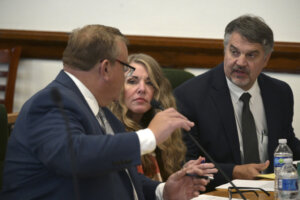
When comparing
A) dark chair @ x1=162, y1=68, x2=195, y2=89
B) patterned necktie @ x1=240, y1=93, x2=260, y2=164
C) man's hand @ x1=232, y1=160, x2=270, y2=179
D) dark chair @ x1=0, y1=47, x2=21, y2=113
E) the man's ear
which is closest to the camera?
the man's ear

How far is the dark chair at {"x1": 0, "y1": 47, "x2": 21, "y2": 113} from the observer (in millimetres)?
4188

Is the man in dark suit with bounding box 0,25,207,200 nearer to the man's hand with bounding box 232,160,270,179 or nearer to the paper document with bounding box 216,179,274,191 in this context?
the paper document with bounding box 216,179,274,191

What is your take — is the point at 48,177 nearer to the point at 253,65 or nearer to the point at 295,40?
the point at 253,65

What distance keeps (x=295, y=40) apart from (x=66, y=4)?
1844 millimetres

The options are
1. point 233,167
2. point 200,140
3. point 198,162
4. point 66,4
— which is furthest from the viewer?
point 66,4

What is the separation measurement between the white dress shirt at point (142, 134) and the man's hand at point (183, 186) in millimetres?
81

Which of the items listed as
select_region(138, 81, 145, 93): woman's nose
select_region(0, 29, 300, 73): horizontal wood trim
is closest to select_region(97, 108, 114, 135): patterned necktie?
select_region(138, 81, 145, 93): woman's nose

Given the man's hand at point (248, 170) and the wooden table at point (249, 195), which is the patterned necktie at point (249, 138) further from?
the wooden table at point (249, 195)

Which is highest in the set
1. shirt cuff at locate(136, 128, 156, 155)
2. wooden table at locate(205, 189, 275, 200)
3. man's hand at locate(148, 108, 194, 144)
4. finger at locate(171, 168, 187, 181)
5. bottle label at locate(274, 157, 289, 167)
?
man's hand at locate(148, 108, 194, 144)

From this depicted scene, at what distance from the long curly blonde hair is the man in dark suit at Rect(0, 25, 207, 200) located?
93 cm

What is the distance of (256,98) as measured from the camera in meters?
3.03

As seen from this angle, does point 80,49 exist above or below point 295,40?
above

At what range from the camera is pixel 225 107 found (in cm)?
287

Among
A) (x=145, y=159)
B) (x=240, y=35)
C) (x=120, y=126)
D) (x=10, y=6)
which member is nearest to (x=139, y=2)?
(x=10, y=6)
